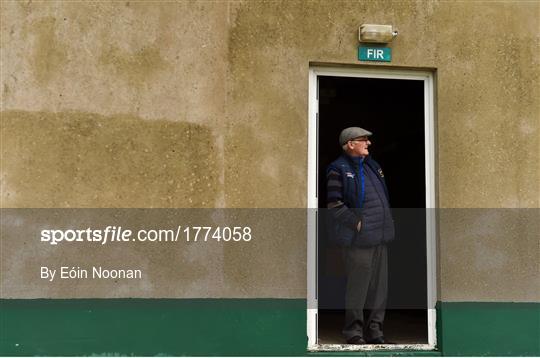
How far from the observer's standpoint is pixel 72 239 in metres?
6.34

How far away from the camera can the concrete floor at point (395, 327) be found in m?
7.23

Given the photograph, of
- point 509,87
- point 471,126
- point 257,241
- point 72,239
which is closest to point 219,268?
point 257,241

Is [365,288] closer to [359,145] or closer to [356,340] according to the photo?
[356,340]

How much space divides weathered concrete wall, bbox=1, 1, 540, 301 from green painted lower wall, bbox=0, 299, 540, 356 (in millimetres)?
179

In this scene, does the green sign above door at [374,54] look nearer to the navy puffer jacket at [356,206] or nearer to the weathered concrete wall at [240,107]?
the weathered concrete wall at [240,107]

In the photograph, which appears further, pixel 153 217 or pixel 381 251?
pixel 381 251

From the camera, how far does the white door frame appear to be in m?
6.69

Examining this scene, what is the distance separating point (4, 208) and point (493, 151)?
449cm

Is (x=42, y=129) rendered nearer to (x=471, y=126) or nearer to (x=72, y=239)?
(x=72, y=239)

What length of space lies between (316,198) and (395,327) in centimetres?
225

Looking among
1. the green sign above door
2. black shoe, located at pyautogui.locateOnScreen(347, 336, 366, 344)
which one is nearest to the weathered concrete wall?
the green sign above door

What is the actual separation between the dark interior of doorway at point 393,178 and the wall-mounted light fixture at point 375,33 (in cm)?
127

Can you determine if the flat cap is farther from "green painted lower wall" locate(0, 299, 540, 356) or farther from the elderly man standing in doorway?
"green painted lower wall" locate(0, 299, 540, 356)

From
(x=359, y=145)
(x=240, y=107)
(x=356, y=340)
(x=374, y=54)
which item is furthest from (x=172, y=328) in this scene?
(x=374, y=54)
